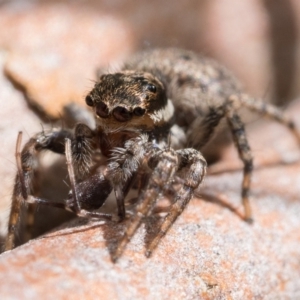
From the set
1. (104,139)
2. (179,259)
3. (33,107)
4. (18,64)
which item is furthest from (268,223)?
(18,64)

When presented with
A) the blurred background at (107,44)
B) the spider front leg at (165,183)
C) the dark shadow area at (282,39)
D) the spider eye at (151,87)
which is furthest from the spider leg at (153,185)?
the dark shadow area at (282,39)

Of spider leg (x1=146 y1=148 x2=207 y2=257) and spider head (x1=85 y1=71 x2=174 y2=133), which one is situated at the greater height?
spider head (x1=85 y1=71 x2=174 y2=133)

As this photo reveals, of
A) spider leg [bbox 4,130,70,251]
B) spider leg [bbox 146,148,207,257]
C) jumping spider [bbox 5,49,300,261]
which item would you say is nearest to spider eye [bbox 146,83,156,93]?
jumping spider [bbox 5,49,300,261]

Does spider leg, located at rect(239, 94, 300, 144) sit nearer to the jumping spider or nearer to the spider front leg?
the jumping spider

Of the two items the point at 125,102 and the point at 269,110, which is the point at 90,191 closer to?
the point at 125,102

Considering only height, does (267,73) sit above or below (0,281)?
above

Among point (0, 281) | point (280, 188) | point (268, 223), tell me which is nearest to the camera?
point (0, 281)

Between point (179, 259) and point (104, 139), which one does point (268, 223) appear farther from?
point (104, 139)
